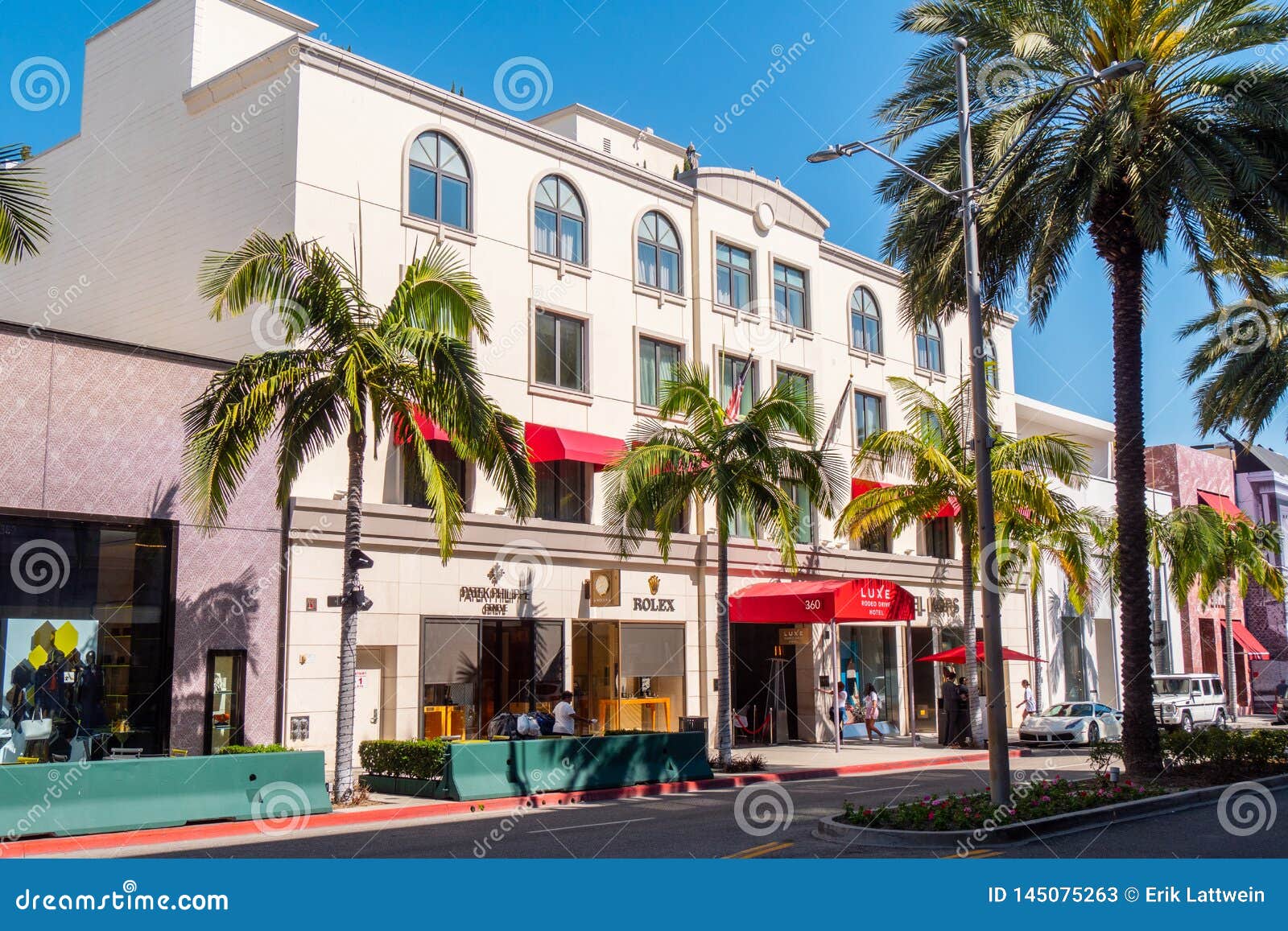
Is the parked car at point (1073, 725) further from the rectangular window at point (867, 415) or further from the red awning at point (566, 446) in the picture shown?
the red awning at point (566, 446)

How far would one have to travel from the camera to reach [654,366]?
31.3 metres

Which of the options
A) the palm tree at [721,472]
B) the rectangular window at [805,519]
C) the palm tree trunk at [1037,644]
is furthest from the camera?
the palm tree trunk at [1037,644]

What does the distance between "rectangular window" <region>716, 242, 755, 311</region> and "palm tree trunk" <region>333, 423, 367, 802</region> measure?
50.7ft

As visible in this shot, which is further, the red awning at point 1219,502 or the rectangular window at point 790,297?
the red awning at point 1219,502

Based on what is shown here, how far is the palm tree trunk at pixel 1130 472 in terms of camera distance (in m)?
19.6

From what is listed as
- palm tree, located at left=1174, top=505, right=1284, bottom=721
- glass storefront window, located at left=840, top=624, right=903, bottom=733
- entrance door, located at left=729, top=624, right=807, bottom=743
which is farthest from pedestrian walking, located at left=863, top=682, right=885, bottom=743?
palm tree, located at left=1174, top=505, right=1284, bottom=721

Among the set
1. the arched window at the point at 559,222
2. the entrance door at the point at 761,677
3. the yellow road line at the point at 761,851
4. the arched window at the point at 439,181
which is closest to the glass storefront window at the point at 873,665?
the entrance door at the point at 761,677

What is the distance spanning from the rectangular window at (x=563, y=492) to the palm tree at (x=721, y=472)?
2.57 meters

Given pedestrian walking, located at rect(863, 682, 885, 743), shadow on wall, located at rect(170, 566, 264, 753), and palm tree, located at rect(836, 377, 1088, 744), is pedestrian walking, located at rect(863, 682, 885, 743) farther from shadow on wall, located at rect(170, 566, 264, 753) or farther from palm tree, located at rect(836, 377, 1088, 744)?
shadow on wall, located at rect(170, 566, 264, 753)

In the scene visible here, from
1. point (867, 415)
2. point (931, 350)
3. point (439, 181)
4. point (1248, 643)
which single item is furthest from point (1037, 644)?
point (439, 181)

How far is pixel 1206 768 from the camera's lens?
20.2 meters

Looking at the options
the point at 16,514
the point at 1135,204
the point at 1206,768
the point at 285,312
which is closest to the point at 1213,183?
the point at 1135,204

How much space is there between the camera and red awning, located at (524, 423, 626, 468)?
88.1 ft

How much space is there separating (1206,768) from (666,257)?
1802 cm
